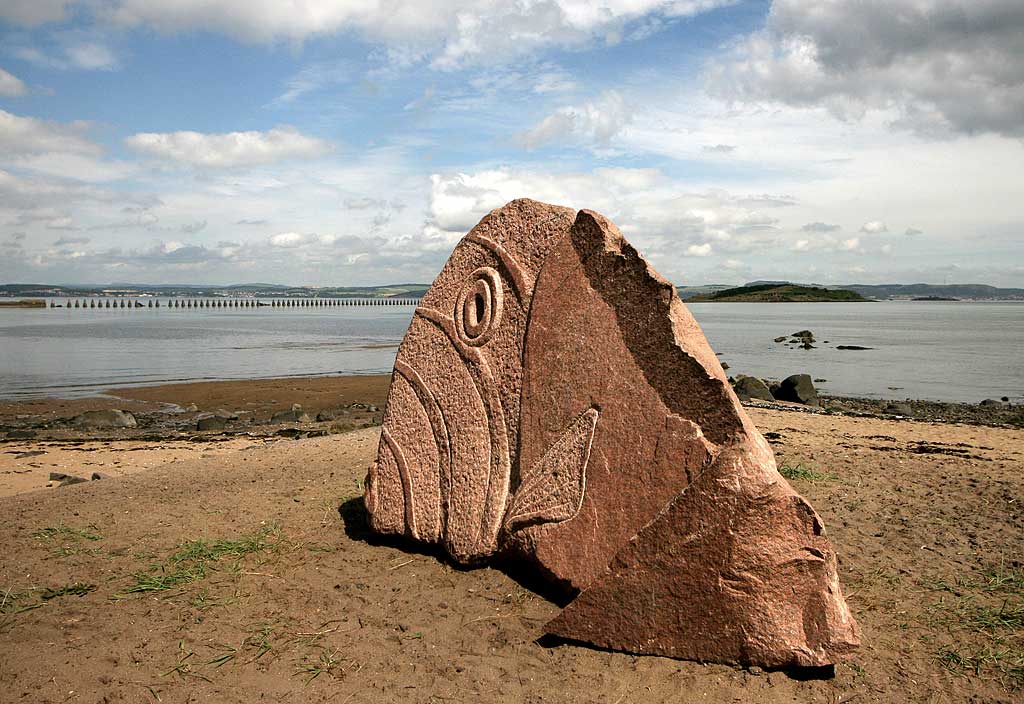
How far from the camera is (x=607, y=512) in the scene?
177 inches

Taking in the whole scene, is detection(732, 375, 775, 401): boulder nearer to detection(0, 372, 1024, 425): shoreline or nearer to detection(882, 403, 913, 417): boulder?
detection(0, 372, 1024, 425): shoreline

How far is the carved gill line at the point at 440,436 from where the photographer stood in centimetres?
543

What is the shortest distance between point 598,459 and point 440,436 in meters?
1.39

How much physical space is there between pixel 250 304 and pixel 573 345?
121790 mm

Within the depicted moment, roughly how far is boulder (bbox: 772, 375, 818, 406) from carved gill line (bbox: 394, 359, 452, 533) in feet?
49.9

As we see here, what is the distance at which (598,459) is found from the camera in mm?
4602

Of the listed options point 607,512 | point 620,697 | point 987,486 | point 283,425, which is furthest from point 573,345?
point 283,425

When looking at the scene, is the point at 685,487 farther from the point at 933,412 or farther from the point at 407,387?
the point at 933,412

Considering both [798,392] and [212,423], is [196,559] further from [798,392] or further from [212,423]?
[798,392]

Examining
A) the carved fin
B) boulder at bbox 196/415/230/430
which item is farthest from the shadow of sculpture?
boulder at bbox 196/415/230/430

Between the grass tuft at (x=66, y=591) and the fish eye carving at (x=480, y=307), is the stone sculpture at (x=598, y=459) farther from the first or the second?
the grass tuft at (x=66, y=591)

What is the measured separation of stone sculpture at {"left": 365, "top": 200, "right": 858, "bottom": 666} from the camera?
13.0 ft

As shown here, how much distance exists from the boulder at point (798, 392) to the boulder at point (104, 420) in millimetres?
15147

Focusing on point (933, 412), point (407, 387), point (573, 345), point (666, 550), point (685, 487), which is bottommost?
point (933, 412)
